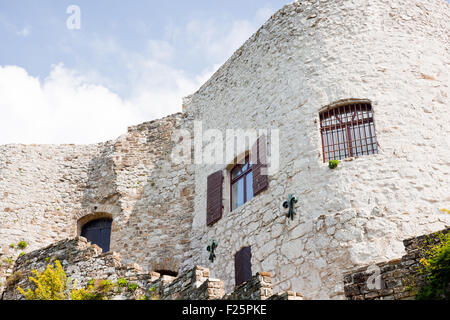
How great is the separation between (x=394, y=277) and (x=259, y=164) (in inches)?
227

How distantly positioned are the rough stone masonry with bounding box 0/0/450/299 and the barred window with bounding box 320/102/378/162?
180 mm

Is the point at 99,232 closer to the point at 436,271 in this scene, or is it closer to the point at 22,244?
the point at 22,244

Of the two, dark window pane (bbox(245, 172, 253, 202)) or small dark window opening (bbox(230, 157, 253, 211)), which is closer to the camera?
dark window pane (bbox(245, 172, 253, 202))

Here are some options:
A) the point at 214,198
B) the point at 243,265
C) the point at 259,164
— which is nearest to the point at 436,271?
the point at 243,265

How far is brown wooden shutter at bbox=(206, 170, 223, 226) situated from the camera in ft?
52.4

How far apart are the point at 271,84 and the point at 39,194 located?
880cm

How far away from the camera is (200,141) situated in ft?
61.5

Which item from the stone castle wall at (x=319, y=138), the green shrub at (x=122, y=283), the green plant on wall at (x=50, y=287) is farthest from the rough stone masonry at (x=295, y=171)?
the green plant on wall at (x=50, y=287)

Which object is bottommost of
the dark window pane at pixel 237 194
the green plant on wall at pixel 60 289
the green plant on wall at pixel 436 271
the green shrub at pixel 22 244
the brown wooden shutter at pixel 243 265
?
the green plant on wall at pixel 436 271

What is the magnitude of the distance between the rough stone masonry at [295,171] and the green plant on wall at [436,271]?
1923 mm

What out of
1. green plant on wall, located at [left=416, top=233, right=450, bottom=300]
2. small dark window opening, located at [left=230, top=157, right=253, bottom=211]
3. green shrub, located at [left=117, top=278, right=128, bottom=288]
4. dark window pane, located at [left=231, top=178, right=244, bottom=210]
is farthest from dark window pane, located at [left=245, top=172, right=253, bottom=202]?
green plant on wall, located at [left=416, top=233, right=450, bottom=300]

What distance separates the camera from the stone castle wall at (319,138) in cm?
1226

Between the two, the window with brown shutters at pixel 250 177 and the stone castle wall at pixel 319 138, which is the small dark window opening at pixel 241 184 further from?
the stone castle wall at pixel 319 138

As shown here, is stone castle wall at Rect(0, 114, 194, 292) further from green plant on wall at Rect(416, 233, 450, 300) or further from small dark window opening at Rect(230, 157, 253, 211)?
green plant on wall at Rect(416, 233, 450, 300)
